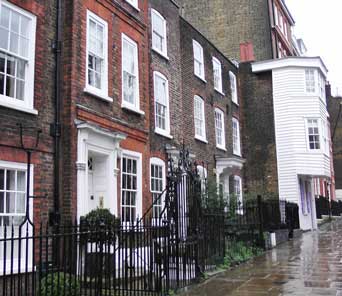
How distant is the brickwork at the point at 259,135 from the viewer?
26.1 metres

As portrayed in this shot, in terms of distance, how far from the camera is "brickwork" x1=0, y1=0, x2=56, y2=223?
8.68 m

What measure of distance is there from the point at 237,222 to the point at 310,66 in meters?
14.4

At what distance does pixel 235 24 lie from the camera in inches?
1198

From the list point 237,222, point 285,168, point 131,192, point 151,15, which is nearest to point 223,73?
point 285,168

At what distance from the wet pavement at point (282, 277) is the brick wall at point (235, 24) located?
61.4 ft

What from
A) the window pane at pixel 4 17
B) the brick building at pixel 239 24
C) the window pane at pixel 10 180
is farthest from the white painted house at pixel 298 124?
the window pane at pixel 4 17

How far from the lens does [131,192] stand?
41.4ft

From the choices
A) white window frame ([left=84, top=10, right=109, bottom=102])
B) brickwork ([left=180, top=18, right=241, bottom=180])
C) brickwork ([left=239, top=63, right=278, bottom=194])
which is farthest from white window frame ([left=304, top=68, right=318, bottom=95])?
white window frame ([left=84, top=10, right=109, bottom=102])

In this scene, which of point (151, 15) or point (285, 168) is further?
point (285, 168)

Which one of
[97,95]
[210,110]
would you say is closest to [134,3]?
[97,95]

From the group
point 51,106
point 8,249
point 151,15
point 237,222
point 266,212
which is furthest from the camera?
point 266,212

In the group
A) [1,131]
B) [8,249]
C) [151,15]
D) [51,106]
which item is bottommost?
[8,249]

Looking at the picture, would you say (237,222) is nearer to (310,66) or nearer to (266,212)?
(266,212)

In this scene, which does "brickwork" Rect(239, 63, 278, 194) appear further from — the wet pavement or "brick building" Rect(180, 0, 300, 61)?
the wet pavement
